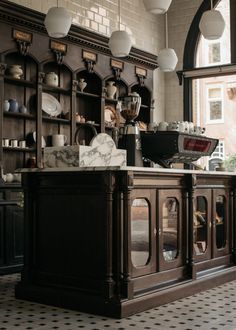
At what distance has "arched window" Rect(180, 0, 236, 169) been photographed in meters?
8.97

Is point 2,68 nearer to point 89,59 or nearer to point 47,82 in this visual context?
point 47,82

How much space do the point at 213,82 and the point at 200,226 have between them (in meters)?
4.62

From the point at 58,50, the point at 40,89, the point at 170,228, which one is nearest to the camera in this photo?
the point at 170,228

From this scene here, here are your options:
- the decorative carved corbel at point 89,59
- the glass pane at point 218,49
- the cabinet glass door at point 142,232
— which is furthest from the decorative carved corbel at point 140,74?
the cabinet glass door at point 142,232

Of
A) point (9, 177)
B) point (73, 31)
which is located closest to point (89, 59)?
point (73, 31)

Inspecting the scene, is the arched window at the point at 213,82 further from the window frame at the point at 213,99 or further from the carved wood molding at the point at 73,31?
the carved wood molding at the point at 73,31

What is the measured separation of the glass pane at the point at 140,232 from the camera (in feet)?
13.8

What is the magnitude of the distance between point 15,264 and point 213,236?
2.18 metres

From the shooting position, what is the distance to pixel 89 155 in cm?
434

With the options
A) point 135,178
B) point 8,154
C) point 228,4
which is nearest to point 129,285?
point 135,178

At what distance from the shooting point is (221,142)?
909 centimetres

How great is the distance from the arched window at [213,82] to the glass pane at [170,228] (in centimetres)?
446

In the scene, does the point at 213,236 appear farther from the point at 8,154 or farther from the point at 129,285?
the point at 8,154

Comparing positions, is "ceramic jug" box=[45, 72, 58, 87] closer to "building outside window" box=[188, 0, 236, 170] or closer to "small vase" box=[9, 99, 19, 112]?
"small vase" box=[9, 99, 19, 112]
